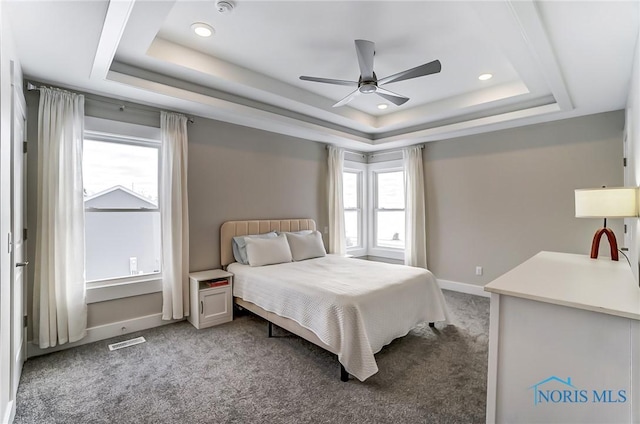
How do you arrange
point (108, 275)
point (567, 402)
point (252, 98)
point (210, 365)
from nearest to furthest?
1. point (567, 402)
2. point (210, 365)
3. point (108, 275)
4. point (252, 98)

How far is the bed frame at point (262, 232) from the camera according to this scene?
272cm

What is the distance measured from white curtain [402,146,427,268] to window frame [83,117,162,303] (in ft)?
12.6

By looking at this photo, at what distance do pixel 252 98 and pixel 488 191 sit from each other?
11.9 ft

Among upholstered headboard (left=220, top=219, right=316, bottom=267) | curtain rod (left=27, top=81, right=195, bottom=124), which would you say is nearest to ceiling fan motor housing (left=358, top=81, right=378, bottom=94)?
Result: curtain rod (left=27, top=81, right=195, bottom=124)

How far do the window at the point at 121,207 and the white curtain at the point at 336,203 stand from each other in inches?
108

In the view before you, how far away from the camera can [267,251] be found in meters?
3.88

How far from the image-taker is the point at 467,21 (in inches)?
96.3

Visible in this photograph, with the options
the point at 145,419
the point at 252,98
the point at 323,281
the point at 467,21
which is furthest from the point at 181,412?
the point at 467,21

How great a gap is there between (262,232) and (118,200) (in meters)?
1.78

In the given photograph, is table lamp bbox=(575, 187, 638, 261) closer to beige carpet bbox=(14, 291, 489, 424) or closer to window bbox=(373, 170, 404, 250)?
beige carpet bbox=(14, 291, 489, 424)

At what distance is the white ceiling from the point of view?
6.46 feet

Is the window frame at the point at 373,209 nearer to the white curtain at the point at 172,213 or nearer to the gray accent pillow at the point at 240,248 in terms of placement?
the gray accent pillow at the point at 240,248

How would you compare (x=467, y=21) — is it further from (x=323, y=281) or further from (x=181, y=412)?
(x=181, y=412)

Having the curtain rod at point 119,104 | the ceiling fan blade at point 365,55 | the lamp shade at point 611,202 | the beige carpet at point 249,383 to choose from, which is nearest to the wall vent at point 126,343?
the beige carpet at point 249,383
